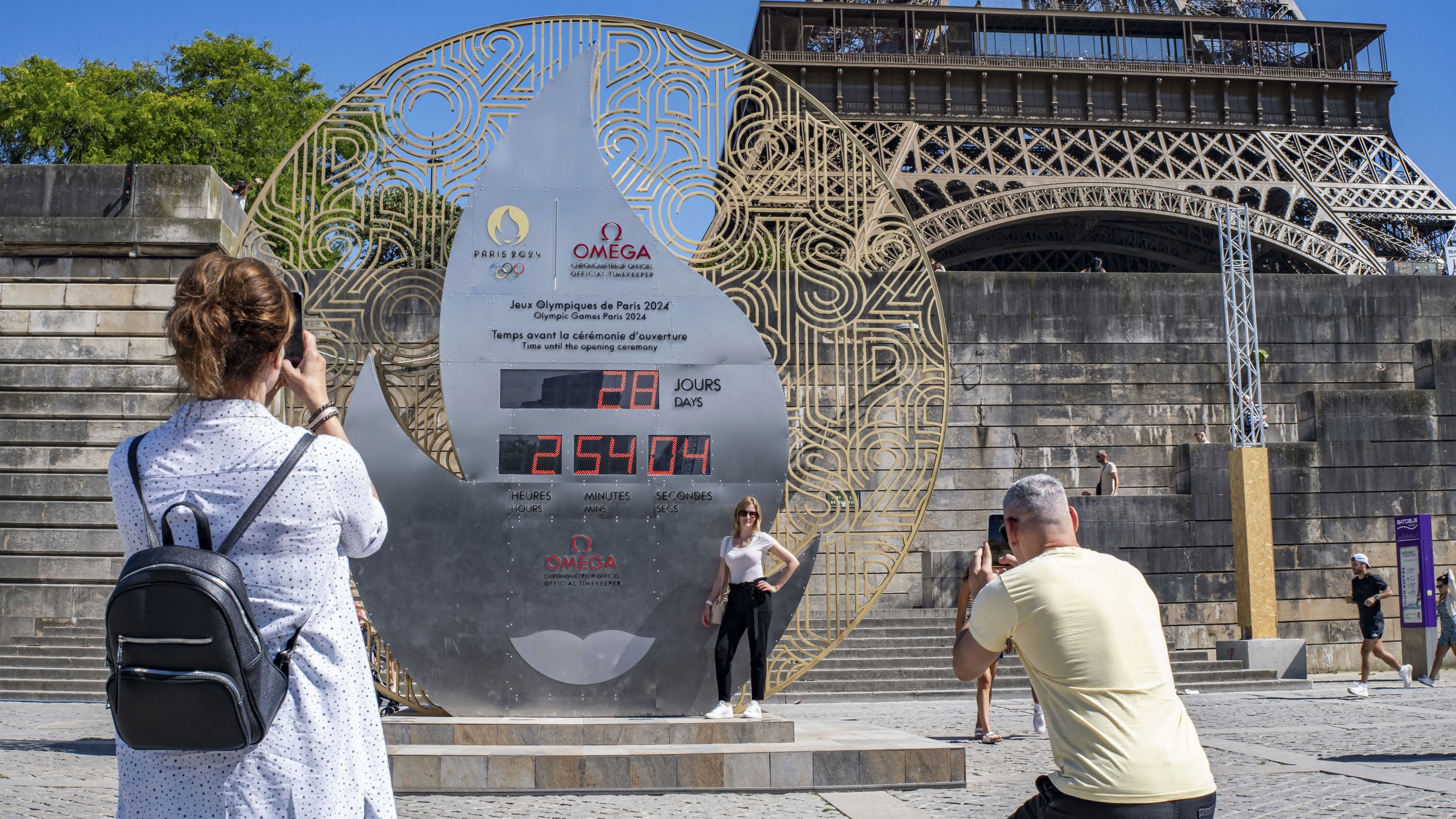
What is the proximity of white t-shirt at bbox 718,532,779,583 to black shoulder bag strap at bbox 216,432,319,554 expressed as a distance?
217 inches

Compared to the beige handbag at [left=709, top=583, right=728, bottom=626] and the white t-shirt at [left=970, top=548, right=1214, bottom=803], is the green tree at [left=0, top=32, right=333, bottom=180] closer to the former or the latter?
the beige handbag at [left=709, top=583, right=728, bottom=626]

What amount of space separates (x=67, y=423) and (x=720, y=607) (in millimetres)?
10214

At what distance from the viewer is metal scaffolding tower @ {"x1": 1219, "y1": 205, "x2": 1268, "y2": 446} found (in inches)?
634

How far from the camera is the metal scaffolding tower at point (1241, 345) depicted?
1609 centimetres

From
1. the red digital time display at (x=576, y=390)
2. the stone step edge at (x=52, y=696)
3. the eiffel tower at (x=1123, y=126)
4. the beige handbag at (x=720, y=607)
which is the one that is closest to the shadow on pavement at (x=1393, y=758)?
the beige handbag at (x=720, y=607)

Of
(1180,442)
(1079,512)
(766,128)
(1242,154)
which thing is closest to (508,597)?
(766,128)

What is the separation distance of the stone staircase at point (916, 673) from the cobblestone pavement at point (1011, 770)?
6.26ft

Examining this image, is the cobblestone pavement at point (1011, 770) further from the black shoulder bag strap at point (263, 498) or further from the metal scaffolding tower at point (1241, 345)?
the metal scaffolding tower at point (1241, 345)

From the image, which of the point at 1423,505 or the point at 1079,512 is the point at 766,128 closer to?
the point at 1079,512

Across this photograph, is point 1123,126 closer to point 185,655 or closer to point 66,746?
point 66,746

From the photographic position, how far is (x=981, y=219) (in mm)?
31109

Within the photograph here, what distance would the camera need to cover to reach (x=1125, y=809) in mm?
2646

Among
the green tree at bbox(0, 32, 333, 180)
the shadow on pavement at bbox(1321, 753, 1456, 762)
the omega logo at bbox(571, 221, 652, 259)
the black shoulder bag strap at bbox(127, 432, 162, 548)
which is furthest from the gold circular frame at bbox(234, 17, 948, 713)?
the green tree at bbox(0, 32, 333, 180)

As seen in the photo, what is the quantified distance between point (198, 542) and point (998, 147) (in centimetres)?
3463
